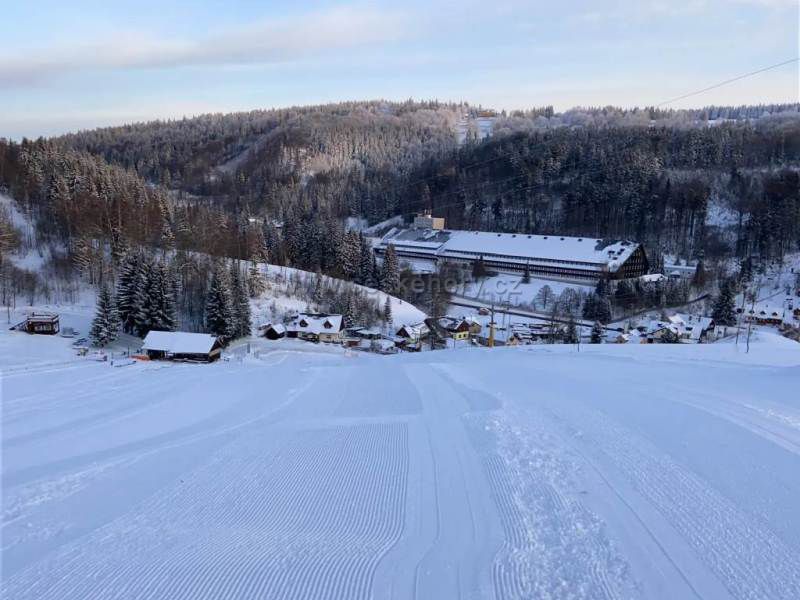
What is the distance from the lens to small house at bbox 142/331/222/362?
21.5 meters

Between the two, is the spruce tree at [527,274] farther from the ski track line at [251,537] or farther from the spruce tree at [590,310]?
the ski track line at [251,537]

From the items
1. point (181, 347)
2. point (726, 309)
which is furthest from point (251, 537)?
point (726, 309)

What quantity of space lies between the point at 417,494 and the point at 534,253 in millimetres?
42301

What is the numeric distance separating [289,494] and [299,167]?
3451 inches

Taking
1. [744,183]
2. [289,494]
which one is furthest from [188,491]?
[744,183]

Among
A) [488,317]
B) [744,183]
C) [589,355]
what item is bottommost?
[488,317]

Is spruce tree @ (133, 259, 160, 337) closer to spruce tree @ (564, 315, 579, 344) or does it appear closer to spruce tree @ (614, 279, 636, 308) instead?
spruce tree @ (564, 315, 579, 344)

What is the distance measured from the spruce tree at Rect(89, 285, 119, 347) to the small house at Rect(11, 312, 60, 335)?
2.21 meters

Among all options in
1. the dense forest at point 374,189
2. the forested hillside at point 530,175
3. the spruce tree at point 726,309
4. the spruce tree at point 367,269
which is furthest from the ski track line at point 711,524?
the forested hillside at point 530,175

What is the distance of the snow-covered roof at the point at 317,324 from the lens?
27.3 m

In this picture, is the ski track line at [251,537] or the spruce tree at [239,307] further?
the spruce tree at [239,307]

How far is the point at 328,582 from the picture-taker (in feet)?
13.5

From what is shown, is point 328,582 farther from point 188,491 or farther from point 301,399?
point 301,399

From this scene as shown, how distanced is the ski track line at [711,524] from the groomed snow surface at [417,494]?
21mm
